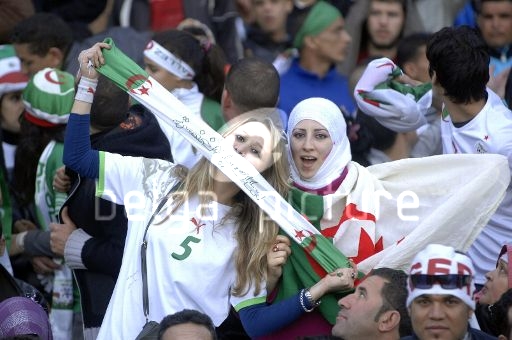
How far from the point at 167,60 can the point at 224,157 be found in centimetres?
195

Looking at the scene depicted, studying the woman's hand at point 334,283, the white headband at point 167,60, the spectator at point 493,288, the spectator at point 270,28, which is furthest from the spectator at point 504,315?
the spectator at point 270,28

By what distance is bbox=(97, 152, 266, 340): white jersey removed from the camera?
21.9ft

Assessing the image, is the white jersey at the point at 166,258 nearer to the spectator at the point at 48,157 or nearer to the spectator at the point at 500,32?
the spectator at the point at 48,157

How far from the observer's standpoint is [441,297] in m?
5.99

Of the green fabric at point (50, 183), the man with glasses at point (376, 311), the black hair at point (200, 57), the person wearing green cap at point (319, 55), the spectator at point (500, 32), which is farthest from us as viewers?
the spectator at point (500, 32)

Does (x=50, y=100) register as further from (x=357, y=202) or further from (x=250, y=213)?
(x=357, y=202)

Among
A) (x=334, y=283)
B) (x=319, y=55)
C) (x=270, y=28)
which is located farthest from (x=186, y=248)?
(x=270, y=28)

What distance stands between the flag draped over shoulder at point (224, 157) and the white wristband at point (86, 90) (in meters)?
0.09

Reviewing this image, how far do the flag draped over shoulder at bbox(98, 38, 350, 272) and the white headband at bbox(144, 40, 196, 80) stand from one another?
63.9 inches

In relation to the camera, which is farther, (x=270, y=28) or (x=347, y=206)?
(x=270, y=28)

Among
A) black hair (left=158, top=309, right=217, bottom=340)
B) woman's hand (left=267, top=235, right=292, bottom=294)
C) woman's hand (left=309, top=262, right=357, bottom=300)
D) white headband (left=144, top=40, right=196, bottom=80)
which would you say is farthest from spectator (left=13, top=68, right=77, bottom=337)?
woman's hand (left=309, top=262, right=357, bottom=300)

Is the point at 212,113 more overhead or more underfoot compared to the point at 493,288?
more underfoot

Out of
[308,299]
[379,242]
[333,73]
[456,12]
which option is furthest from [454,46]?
[456,12]

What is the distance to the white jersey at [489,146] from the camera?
7.20 m
